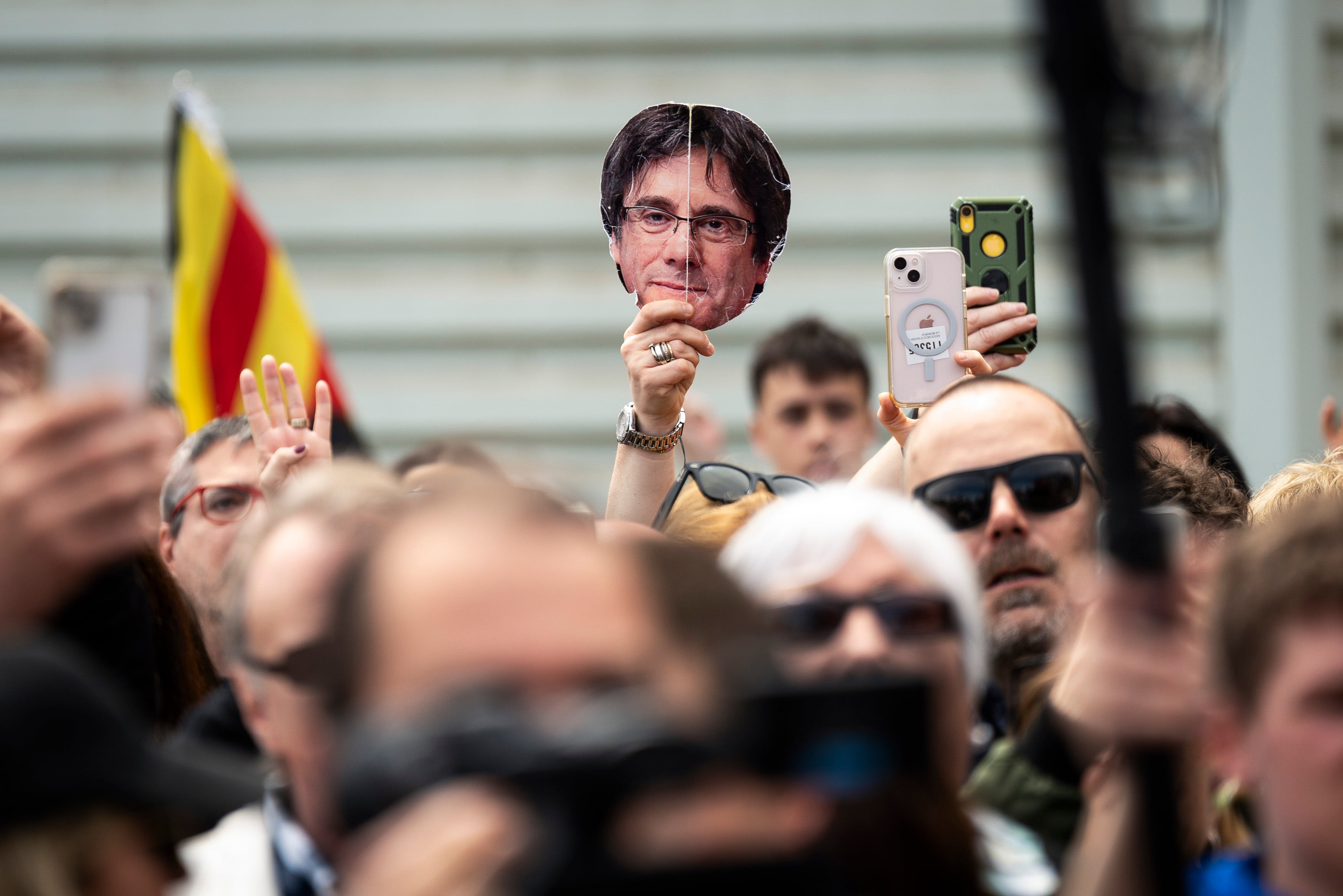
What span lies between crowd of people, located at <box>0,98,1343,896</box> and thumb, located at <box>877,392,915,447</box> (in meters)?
0.42

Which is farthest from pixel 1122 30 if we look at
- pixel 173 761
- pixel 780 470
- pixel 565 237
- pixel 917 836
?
pixel 565 237

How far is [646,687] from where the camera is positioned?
3.81 ft

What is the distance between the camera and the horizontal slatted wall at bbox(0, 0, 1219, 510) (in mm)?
6730

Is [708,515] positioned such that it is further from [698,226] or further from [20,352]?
[20,352]

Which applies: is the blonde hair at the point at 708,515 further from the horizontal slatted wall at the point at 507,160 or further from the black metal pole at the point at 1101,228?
the horizontal slatted wall at the point at 507,160

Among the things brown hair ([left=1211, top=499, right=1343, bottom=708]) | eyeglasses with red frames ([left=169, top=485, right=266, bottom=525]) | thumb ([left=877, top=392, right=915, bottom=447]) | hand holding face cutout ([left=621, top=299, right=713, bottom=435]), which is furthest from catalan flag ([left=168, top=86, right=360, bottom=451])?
brown hair ([left=1211, top=499, right=1343, bottom=708])

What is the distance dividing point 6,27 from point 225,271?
9.33ft

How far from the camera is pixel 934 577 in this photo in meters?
1.85

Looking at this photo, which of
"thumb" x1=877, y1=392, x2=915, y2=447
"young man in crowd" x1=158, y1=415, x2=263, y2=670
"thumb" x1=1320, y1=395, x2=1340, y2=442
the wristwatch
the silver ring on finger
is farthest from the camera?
"thumb" x1=1320, y1=395, x2=1340, y2=442

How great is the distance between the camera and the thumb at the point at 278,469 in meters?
3.06

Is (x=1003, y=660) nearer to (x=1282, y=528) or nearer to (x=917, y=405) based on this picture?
(x=917, y=405)

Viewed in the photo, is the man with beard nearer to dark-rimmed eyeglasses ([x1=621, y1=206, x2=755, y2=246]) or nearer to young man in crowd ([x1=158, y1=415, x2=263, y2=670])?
dark-rimmed eyeglasses ([x1=621, y1=206, x2=755, y2=246])

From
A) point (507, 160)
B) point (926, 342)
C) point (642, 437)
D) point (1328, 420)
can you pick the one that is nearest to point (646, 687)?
point (642, 437)

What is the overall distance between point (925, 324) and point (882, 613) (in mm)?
1317
